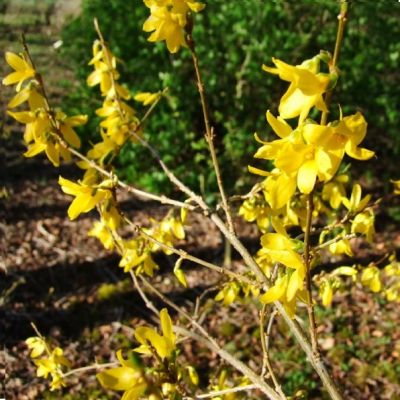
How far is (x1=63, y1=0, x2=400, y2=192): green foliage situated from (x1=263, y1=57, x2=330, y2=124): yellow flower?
9.44 feet

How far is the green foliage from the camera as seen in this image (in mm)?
3943

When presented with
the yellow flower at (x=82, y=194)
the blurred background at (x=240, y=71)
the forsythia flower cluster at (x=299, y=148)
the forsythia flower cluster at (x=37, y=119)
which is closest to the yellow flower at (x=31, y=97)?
the forsythia flower cluster at (x=37, y=119)

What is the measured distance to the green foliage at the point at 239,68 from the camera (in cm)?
394

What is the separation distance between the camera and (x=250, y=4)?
390 cm

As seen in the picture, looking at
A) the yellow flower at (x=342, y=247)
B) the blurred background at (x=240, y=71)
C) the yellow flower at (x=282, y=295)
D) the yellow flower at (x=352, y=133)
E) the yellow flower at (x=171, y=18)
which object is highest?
the yellow flower at (x=171, y=18)

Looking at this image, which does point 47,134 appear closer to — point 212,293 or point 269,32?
point 212,293

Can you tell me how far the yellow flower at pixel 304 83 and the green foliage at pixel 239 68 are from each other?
113 inches

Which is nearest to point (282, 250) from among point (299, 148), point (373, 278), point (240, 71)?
point (299, 148)

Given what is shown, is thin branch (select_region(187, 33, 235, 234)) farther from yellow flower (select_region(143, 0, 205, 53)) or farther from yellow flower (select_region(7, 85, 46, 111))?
yellow flower (select_region(7, 85, 46, 111))

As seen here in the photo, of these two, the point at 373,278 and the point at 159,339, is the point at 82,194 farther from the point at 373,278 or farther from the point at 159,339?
the point at 373,278

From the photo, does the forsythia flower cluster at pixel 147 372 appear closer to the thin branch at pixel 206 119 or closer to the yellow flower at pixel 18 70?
the thin branch at pixel 206 119

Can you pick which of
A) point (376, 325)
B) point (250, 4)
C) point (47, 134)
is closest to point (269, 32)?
point (250, 4)

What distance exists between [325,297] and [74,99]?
14.0 ft

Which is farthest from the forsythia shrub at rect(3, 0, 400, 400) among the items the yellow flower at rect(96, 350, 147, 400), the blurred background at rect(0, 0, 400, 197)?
the blurred background at rect(0, 0, 400, 197)
